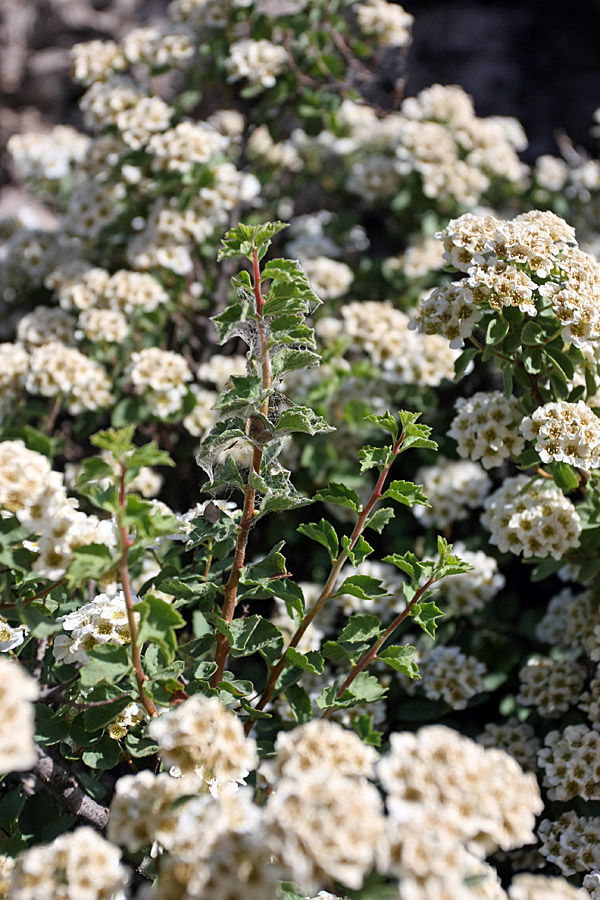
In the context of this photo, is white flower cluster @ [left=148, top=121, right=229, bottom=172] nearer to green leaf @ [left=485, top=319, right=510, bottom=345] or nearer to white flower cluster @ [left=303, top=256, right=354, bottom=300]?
white flower cluster @ [left=303, top=256, right=354, bottom=300]

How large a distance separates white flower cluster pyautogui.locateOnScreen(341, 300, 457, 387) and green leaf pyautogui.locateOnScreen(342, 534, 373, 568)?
92 cm

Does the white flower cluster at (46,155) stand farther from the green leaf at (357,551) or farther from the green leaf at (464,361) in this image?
the green leaf at (357,551)

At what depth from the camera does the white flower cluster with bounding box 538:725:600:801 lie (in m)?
1.52

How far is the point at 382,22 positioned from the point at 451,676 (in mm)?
2213

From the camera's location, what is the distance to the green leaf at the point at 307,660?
1.32 metres

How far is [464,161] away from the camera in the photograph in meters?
3.03

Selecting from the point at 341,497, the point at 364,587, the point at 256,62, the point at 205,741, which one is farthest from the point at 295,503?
the point at 256,62

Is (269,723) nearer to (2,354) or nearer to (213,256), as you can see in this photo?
(2,354)

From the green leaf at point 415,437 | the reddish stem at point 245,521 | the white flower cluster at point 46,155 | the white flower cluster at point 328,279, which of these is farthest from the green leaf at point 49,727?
the white flower cluster at point 46,155

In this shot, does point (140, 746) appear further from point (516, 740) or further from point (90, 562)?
point (516, 740)

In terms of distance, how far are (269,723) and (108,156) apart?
1780 millimetres

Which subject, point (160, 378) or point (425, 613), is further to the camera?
point (160, 378)

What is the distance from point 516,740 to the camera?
1.82 meters

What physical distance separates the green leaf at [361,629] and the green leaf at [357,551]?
0.35ft
